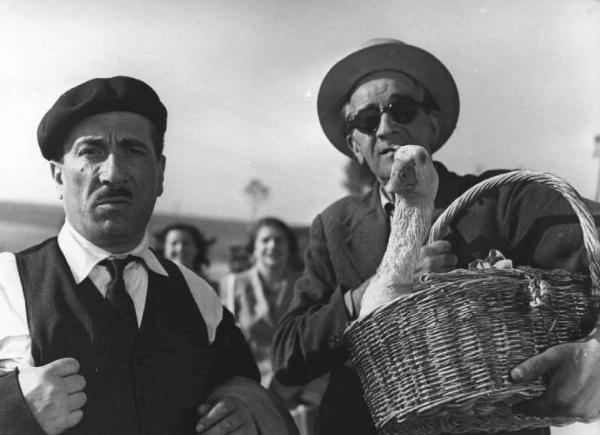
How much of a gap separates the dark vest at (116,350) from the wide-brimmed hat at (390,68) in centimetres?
101

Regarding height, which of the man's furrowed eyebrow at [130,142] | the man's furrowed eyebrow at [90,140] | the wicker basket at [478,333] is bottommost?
the wicker basket at [478,333]

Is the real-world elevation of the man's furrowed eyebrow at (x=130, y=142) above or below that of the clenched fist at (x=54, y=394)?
above

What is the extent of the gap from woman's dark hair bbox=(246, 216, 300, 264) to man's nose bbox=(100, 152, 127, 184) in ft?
7.58

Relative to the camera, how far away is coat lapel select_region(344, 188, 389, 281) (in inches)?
109

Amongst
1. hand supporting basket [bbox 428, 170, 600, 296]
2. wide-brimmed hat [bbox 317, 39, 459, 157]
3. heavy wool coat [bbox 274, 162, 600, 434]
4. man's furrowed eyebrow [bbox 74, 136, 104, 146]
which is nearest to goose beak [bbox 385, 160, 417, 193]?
hand supporting basket [bbox 428, 170, 600, 296]

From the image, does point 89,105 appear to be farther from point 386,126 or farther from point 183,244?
point 183,244

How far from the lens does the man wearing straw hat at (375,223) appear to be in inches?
101

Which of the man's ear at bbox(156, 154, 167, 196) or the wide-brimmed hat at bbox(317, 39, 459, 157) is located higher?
the wide-brimmed hat at bbox(317, 39, 459, 157)

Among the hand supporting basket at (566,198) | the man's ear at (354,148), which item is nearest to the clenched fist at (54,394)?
the hand supporting basket at (566,198)

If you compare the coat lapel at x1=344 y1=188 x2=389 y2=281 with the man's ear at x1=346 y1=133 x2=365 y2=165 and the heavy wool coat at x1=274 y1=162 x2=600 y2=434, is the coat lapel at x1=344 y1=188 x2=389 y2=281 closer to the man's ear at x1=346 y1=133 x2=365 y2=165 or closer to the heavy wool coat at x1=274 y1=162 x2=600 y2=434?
the heavy wool coat at x1=274 y1=162 x2=600 y2=434

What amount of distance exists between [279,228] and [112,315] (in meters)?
2.52

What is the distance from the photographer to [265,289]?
15.4 ft

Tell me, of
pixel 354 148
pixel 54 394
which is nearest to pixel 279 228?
pixel 354 148

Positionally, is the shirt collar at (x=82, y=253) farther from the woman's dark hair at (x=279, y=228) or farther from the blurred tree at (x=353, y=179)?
the woman's dark hair at (x=279, y=228)
